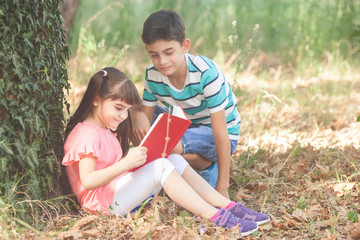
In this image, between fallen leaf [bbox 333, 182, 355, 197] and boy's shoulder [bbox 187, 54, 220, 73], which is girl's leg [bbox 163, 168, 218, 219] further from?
fallen leaf [bbox 333, 182, 355, 197]

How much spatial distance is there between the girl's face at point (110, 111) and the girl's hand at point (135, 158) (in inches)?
10.1

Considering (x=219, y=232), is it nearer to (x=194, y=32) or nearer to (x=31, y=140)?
(x=31, y=140)

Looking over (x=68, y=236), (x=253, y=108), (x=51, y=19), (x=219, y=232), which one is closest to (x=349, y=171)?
(x=219, y=232)

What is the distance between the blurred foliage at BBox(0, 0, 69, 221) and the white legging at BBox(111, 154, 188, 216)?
366 millimetres

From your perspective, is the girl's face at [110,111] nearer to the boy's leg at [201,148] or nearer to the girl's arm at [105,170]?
the girl's arm at [105,170]

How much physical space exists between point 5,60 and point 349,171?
2.36m

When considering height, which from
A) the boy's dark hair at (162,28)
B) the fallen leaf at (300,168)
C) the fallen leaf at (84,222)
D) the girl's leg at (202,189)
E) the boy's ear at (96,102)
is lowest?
the fallen leaf at (300,168)

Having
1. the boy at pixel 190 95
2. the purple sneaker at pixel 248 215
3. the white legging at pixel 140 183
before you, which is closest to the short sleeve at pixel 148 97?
the boy at pixel 190 95

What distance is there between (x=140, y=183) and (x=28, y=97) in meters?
0.73

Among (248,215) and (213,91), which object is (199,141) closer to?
(213,91)

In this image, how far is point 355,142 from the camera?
12.0 ft

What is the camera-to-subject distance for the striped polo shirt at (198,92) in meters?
2.75

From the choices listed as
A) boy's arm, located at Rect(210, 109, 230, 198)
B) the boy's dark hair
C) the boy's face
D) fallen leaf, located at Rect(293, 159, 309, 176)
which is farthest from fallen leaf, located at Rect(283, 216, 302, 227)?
the boy's dark hair

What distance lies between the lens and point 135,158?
222 cm
